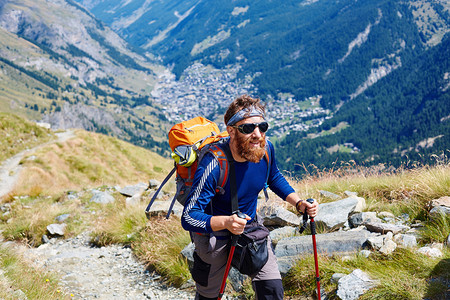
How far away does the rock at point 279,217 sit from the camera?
23.7 feet

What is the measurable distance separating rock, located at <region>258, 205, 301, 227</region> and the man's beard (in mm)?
3991

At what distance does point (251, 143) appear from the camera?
362 centimetres

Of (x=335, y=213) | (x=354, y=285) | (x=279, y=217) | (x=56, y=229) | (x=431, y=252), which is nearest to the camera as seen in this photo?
(x=354, y=285)

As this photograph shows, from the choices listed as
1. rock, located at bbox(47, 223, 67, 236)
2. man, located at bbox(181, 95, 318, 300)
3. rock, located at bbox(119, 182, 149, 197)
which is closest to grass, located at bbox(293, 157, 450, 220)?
man, located at bbox(181, 95, 318, 300)

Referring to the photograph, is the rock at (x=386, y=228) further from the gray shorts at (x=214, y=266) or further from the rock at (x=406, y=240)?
the gray shorts at (x=214, y=266)

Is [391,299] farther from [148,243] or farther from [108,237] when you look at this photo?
[108,237]

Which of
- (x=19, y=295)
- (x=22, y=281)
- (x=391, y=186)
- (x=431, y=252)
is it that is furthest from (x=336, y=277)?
(x=22, y=281)

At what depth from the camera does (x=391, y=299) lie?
410 centimetres

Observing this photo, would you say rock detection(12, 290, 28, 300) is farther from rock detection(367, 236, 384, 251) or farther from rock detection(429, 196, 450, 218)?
rock detection(429, 196, 450, 218)

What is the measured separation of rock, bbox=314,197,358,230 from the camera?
6504 mm

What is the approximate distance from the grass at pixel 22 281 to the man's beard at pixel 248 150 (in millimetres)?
3982

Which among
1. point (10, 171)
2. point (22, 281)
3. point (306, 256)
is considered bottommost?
point (10, 171)

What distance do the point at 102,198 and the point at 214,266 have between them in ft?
37.8

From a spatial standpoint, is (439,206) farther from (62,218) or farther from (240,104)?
(62,218)
